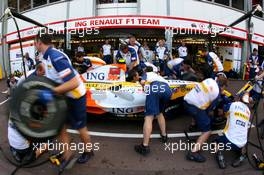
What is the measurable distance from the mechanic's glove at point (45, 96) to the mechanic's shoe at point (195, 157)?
2.36 metres

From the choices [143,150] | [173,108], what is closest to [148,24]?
[173,108]

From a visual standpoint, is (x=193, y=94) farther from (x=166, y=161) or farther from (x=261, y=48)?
(x=261, y=48)

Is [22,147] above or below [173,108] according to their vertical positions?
below

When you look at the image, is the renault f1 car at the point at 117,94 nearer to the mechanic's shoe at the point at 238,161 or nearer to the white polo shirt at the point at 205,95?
the white polo shirt at the point at 205,95

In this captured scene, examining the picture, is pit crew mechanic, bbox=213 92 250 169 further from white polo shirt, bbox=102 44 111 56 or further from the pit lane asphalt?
white polo shirt, bbox=102 44 111 56

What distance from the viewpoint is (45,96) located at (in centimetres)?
278

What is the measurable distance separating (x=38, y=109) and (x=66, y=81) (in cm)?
51

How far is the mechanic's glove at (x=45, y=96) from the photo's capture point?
278 cm

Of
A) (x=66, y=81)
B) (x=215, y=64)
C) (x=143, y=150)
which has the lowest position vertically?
(x=143, y=150)

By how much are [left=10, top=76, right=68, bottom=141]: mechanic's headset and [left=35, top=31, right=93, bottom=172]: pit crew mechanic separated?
7 cm

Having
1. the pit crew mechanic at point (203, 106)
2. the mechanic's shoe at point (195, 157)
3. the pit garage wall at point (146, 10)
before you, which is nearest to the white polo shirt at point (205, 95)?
the pit crew mechanic at point (203, 106)

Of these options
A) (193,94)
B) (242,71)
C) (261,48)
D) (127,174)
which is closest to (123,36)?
(242,71)

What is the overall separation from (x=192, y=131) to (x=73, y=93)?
2.67 metres

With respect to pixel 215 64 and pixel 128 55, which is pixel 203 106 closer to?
pixel 215 64
